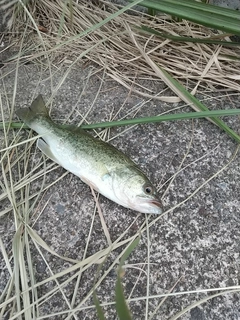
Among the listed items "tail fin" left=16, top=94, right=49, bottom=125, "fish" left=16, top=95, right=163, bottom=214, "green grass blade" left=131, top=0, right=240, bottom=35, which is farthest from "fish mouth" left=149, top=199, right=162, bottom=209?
"green grass blade" left=131, top=0, right=240, bottom=35

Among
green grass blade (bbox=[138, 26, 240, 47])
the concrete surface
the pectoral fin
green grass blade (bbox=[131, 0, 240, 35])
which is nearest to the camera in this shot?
the concrete surface

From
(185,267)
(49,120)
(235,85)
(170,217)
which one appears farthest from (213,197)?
(49,120)

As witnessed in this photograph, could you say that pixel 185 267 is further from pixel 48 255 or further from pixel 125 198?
pixel 48 255

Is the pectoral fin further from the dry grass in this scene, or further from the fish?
the dry grass

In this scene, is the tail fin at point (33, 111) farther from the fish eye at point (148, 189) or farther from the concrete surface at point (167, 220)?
the fish eye at point (148, 189)

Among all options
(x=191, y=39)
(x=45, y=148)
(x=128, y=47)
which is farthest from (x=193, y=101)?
(x=45, y=148)

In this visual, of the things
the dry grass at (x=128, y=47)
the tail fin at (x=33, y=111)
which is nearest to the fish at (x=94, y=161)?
the tail fin at (x=33, y=111)
